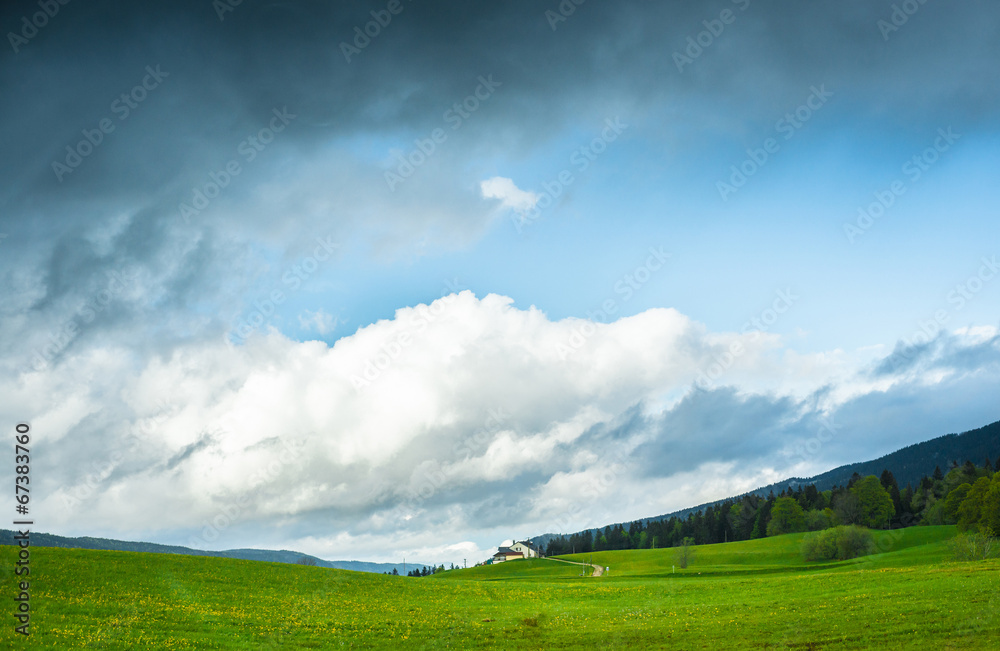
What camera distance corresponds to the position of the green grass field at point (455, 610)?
3003 centimetres

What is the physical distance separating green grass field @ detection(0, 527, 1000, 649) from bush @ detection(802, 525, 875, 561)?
5424cm

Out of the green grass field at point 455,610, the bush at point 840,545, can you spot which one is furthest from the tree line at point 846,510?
the green grass field at point 455,610

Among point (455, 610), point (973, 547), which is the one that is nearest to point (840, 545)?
point (973, 547)

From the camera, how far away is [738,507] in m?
178

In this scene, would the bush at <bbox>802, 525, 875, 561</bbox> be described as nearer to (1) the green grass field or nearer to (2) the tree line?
(2) the tree line

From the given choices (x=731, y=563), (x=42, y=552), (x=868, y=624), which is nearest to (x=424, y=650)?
(x=868, y=624)

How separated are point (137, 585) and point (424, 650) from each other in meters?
28.0

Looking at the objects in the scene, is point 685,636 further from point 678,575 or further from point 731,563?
point 731,563

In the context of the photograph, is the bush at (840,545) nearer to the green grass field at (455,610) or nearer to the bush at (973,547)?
the bush at (973,547)

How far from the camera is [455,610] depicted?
46219 millimetres

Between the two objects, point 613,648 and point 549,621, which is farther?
point 549,621

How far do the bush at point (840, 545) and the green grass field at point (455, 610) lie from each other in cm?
5424

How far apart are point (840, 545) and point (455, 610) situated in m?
84.8

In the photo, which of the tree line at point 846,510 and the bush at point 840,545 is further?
the tree line at point 846,510
